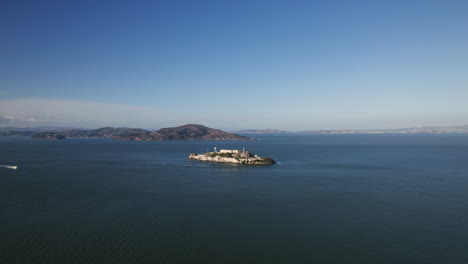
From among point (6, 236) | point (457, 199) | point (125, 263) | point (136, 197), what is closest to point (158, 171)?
point (136, 197)

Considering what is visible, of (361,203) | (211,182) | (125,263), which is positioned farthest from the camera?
(211,182)

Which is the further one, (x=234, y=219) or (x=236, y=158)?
(x=236, y=158)

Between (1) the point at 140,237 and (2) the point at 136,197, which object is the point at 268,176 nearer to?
(2) the point at 136,197

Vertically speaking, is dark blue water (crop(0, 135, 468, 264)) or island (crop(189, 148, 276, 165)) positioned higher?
island (crop(189, 148, 276, 165))

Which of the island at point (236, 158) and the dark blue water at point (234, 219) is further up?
the island at point (236, 158)

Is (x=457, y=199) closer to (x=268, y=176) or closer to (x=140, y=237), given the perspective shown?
(x=268, y=176)

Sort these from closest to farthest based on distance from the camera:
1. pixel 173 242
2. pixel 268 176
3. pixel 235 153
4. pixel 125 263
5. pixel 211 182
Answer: pixel 125 263 → pixel 173 242 → pixel 211 182 → pixel 268 176 → pixel 235 153

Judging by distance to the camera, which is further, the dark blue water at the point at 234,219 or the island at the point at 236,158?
the island at the point at 236,158

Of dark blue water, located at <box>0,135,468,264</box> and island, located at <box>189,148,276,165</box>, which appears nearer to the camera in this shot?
dark blue water, located at <box>0,135,468,264</box>

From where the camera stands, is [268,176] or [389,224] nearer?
[389,224]

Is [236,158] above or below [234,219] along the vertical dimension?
above
